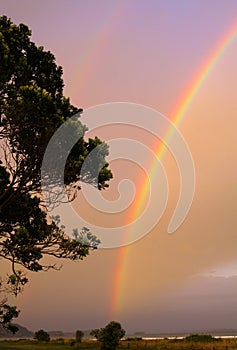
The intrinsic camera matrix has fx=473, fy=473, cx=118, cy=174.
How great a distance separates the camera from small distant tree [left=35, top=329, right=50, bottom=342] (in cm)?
6251

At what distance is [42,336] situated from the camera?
206ft

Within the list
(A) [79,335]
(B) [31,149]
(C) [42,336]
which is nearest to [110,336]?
(A) [79,335]

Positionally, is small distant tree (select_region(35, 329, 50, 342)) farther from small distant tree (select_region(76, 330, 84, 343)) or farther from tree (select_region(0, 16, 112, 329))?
tree (select_region(0, 16, 112, 329))

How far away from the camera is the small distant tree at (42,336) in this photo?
62509mm

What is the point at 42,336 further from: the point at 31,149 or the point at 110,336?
the point at 31,149

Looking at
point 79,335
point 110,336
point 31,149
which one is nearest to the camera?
point 31,149

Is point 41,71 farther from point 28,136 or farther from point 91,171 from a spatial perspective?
point 91,171

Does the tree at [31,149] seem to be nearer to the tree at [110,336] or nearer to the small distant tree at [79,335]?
the tree at [110,336]

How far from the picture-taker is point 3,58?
22625mm

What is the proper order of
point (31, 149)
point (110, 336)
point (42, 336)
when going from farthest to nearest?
point (42, 336) → point (110, 336) → point (31, 149)

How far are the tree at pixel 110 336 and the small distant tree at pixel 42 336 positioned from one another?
17.0 m

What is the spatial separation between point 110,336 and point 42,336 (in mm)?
19290

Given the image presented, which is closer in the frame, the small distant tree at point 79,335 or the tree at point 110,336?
the tree at point 110,336

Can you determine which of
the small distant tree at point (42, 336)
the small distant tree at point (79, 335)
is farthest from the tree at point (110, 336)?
the small distant tree at point (42, 336)
